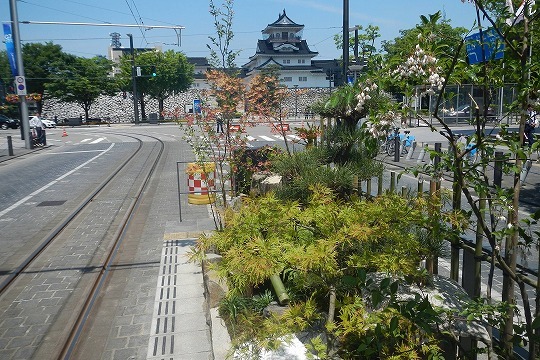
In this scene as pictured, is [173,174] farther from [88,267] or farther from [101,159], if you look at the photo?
[88,267]

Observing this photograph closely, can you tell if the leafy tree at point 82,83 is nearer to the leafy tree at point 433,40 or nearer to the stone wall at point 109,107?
the stone wall at point 109,107

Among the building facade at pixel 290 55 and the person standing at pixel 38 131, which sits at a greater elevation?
the building facade at pixel 290 55

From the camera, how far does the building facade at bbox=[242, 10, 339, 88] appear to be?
7275 centimetres

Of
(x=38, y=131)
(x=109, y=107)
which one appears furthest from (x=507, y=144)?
(x=109, y=107)

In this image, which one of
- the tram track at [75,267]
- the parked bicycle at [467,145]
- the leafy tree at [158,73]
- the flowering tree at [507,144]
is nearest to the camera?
the flowering tree at [507,144]

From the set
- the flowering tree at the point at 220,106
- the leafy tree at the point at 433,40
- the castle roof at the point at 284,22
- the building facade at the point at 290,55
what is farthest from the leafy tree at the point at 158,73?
the leafy tree at the point at 433,40

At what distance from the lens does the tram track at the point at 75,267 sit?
489cm

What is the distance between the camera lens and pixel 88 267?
7.01m

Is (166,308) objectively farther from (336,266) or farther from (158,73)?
(158,73)

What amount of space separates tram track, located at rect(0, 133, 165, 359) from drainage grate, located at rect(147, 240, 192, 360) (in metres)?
0.80

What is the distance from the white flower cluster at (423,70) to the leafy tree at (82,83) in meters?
56.6

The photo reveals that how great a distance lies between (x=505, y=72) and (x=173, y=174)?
46.9 feet

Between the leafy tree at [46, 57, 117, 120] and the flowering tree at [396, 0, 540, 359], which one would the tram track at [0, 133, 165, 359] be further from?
the leafy tree at [46, 57, 117, 120]

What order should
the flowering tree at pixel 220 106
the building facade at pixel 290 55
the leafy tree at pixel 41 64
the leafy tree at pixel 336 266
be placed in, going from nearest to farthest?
the leafy tree at pixel 336 266, the flowering tree at pixel 220 106, the leafy tree at pixel 41 64, the building facade at pixel 290 55
